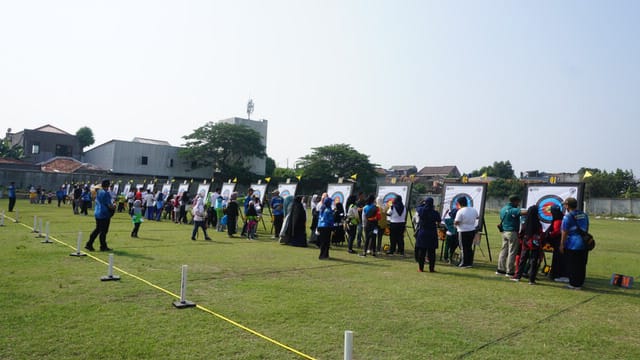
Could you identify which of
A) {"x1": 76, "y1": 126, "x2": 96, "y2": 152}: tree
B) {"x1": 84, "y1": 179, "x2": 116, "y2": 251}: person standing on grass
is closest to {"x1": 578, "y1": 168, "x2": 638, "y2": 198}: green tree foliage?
{"x1": 84, "y1": 179, "x2": 116, "y2": 251}: person standing on grass

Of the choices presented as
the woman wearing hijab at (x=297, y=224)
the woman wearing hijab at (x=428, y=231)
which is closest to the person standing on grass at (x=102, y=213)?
the woman wearing hijab at (x=297, y=224)

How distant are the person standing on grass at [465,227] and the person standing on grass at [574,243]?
7.61 feet

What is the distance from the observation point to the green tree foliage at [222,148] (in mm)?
63656

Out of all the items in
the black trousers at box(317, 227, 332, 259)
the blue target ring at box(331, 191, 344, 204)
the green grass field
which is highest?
the blue target ring at box(331, 191, 344, 204)

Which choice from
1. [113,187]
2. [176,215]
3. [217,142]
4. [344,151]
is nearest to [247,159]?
[217,142]

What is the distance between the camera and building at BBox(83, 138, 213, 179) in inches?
2308

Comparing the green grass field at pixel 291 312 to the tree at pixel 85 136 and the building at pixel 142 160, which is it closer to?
the building at pixel 142 160

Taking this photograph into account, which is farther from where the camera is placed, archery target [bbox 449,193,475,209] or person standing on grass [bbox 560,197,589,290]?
archery target [bbox 449,193,475,209]

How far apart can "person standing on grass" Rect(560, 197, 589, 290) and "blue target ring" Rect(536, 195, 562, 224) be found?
289 centimetres

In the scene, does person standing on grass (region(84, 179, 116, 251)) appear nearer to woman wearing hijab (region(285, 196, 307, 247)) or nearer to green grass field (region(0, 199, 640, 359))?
green grass field (region(0, 199, 640, 359))

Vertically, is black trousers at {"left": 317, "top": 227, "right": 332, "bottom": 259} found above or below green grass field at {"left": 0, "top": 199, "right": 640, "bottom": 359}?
above

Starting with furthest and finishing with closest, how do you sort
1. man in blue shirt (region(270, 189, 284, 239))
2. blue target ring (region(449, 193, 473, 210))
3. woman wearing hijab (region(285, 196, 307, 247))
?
man in blue shirt (region(270, 189, 284, 239)) → woman wearing hijab (region(285, 196, 307, 247)) → blue target ring (region(449, 193, 473, 210))

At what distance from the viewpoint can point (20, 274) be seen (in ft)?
25.4

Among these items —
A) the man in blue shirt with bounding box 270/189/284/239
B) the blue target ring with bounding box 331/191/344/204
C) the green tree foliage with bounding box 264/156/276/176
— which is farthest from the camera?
the green tree foliage with bounding box 264/156/276/176
